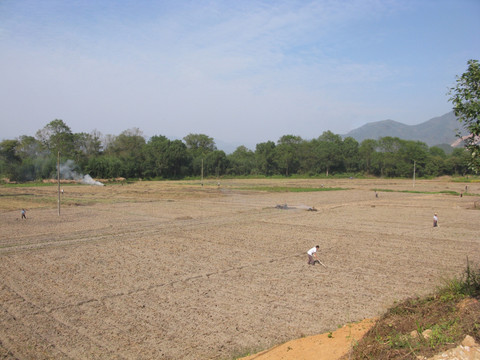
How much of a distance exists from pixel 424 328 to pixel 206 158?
111281 mm

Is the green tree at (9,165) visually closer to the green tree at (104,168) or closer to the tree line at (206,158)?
the tree line at (206,158)

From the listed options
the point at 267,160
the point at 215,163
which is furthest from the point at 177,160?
the point at 267,160

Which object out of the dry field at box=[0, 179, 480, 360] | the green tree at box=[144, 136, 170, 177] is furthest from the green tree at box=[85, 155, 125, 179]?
the dry field at box=[0, 179, 480, 360]

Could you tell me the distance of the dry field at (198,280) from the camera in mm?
9227

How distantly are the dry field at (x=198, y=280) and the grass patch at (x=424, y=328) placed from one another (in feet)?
7.96

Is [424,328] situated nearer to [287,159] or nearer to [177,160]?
[177,160]

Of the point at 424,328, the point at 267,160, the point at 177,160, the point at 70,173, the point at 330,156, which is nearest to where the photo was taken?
the point at 424,328

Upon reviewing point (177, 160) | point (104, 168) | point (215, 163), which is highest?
point (177, 160)

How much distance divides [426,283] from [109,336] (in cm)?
1071

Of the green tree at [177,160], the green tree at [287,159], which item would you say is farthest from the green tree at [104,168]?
the green tree at [287,159]

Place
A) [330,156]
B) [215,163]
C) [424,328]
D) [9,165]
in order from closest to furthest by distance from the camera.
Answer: [424,328]
[9,165]
[215,163]
[330,156]

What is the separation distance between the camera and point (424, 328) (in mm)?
7031

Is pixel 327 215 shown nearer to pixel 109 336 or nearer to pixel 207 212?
pixel 207 212

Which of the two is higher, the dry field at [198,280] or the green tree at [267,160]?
the green tree at [267,160]
